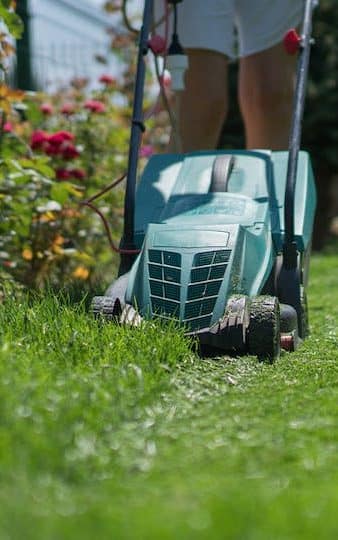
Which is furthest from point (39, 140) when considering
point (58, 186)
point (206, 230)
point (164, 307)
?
point (164, 307)

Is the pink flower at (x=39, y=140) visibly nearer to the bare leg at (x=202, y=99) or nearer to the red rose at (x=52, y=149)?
the red rose at (x=52, y=149)

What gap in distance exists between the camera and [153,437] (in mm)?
1646

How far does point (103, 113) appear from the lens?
14.4ft

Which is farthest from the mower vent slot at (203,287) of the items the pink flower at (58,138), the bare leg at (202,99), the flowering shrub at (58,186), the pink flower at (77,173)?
the pink flower at (77,173)

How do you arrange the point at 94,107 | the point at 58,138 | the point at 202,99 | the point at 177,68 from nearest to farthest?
the point at 177,68
the point at 202,99
the point at 58,138
the point at 94,107

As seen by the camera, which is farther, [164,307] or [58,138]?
[58,138]

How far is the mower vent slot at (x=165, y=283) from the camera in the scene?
2.30 meters

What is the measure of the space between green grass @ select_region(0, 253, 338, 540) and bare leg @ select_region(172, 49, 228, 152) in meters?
1.10

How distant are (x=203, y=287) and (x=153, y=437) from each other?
0.71 m

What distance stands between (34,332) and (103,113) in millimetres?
2336

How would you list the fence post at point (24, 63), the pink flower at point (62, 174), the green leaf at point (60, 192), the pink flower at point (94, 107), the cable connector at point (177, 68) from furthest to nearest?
the fence post at point (24, 63)
the pink flower at point (94, 107)
the pink flower at point (62, 174)
the green leaf at point (60, 192)
the cable connector at point (177, 68)

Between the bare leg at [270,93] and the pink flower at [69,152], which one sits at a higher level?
the bare leg at [270,93]

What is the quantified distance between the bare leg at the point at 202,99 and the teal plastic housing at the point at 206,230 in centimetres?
35

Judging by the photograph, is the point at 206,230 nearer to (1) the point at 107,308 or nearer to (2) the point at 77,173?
(1) the point at 107,308
